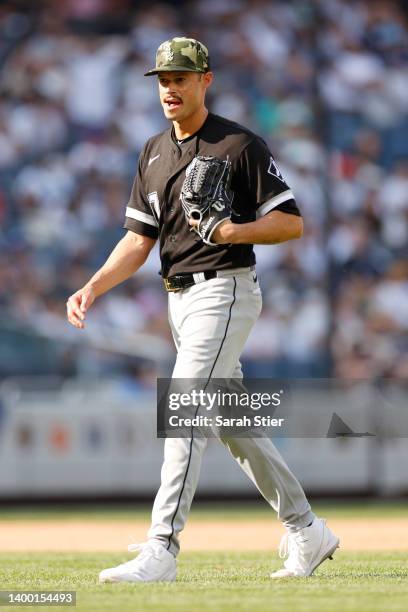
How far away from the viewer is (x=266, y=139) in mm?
15203

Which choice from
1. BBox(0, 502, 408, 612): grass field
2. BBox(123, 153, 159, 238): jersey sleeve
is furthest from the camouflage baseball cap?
BBox(0, 502, 408, 612): grass field

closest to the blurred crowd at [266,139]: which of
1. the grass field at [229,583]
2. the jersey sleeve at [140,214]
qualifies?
the grass field at [229,583]

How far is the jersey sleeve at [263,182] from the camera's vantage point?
490 cm

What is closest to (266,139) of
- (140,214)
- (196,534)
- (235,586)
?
(196,534)

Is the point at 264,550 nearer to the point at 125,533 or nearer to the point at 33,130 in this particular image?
the point at 125,533

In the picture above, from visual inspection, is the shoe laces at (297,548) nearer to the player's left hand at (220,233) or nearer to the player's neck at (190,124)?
the player's left hand at (220,233)

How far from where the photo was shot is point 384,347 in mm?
13969

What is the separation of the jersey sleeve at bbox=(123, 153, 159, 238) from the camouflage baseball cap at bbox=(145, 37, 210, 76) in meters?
0.47

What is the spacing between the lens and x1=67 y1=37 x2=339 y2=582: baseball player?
4.70 meters

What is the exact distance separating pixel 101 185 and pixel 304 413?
414 cm

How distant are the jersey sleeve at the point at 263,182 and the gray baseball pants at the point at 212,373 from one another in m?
0.28

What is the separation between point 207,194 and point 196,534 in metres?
4.89

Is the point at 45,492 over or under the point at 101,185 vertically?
under

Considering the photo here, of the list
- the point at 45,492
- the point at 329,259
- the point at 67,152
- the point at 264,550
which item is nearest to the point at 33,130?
the point at 67,152
